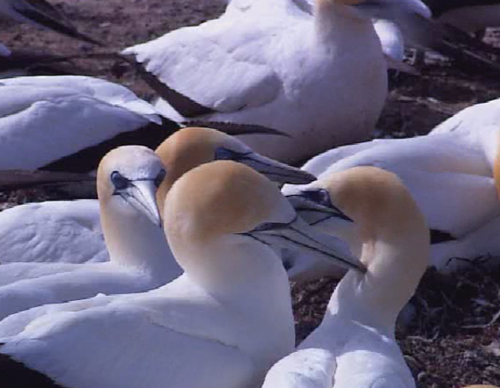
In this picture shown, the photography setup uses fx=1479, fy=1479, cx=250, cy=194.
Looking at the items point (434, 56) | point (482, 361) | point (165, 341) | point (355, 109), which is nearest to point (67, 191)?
point (355, 109)

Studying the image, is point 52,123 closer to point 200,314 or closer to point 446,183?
point 446,183

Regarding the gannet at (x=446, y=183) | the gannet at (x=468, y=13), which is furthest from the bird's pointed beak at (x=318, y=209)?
the gannet at (x=468, y=13)

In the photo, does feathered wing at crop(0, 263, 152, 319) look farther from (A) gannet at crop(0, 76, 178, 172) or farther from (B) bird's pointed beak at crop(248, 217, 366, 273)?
(A) gannet at crop(0, 76, 178, 172)

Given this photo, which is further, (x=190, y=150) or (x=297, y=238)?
(x=190, y=150)

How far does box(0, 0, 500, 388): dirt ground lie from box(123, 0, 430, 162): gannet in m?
0.76

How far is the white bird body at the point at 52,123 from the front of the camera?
21.4 ft

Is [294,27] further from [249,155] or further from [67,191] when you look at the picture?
[249,155]

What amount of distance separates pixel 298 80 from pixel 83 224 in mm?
2032

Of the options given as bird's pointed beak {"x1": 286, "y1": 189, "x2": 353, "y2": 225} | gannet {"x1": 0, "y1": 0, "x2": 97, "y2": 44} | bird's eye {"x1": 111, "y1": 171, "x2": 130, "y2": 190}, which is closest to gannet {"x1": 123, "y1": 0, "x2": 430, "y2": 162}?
gannet {"x1": 0, "y1": 0, "x2": 97, "y2": 44}

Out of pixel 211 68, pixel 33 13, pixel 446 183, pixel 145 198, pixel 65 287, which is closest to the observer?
pixel 65 287

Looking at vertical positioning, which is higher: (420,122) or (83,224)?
(83,224)

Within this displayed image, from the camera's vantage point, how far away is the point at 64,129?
6586mm

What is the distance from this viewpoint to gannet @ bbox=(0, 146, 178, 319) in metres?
4.52

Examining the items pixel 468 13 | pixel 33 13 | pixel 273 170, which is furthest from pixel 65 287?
pixel 468 13
